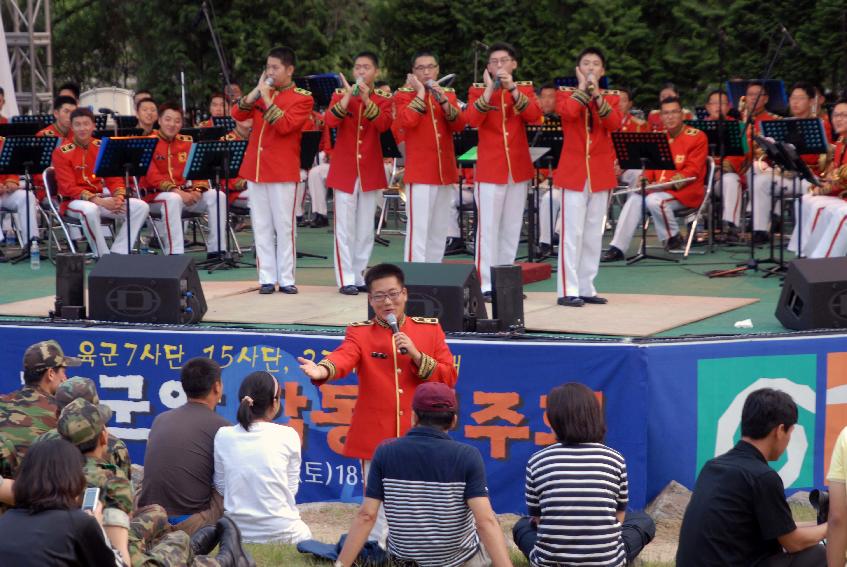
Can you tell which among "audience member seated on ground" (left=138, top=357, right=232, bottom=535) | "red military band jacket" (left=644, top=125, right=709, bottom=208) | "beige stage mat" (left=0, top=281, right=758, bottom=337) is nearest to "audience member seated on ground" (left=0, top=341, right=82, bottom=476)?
"audience member seated on ground" (left=138, top=357, right=232, bottom=535)

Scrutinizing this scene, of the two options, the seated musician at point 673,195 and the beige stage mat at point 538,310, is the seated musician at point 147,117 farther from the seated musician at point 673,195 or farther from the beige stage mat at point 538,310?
the seated musician at point 673,195

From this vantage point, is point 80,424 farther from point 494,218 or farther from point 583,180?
point 494,218

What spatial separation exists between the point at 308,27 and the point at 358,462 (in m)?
16.9

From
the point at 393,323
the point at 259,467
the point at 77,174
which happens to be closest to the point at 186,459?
the point at 259,467

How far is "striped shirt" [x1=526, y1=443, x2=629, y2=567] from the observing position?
17.3ft

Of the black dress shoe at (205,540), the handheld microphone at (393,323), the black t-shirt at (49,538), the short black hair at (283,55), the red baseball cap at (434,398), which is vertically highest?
the short black hair at (283,55)

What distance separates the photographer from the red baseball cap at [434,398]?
5.35 metres

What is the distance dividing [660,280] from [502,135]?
2048 millimetres

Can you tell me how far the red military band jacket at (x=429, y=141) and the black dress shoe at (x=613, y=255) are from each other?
8.67 ft

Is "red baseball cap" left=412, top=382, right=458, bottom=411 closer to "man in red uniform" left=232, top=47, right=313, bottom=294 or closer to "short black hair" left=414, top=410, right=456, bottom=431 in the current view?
"short black hair" left=414, top=410, right=456, bottom=431

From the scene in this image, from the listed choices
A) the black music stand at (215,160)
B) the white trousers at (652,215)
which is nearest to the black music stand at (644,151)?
the white trousers at (652,215)

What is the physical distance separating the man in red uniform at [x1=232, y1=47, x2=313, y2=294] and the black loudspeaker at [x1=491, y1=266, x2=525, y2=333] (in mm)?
2752

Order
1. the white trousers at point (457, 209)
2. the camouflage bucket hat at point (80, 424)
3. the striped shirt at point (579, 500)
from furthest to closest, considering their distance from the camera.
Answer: the white trousers at point (457, 209)
the striped shirt at point (579, 500)
the camouflage bucket hat at point (80, 424)

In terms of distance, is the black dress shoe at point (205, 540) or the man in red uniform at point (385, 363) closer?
the black dress shoe at point (205, 540)
